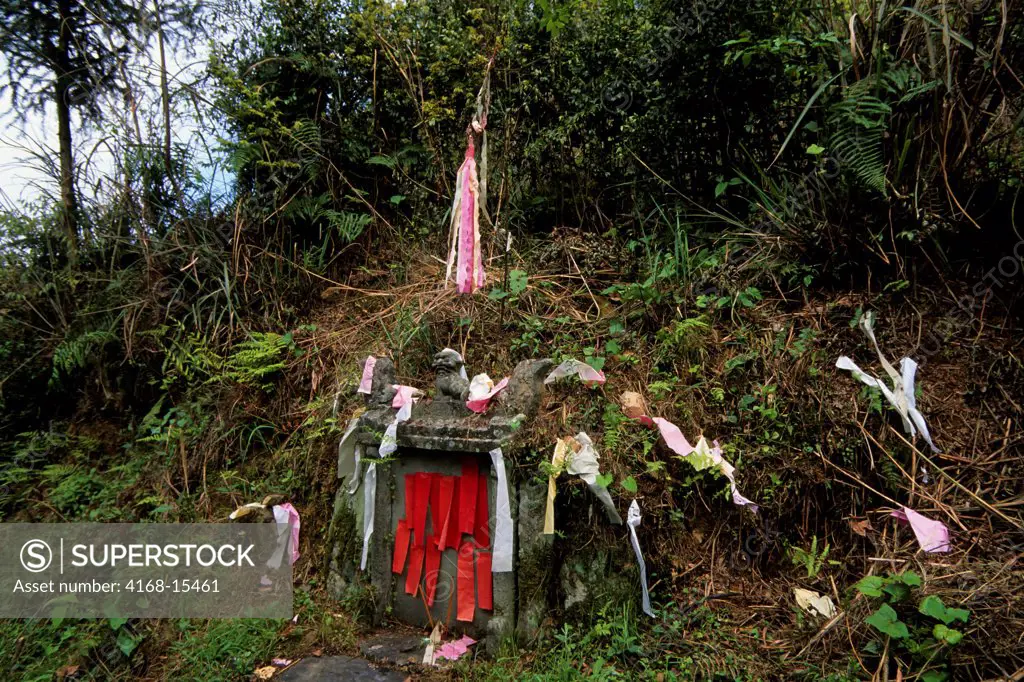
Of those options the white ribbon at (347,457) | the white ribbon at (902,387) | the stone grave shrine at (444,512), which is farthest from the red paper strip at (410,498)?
the white ribbon at (902,387)

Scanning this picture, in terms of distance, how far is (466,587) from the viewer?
9.32 feet

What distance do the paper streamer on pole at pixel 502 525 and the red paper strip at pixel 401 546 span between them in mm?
494

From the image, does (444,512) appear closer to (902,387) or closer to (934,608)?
(934,608)

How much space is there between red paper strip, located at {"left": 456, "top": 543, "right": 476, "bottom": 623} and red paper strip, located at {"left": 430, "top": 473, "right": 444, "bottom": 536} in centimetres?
17

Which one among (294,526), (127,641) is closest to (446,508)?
(294,526)

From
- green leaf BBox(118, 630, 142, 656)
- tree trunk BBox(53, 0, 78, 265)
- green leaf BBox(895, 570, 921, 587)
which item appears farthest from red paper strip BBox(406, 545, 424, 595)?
tree trunk BBox(53, 0, 78, 265)

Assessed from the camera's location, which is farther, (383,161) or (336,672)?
(383,161)

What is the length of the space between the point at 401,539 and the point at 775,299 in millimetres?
2480

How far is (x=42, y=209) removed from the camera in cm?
518

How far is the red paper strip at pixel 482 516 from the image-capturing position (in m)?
2.85

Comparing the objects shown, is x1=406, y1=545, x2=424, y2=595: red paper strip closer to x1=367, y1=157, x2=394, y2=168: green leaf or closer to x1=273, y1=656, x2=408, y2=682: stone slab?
x1=273, y1=656, x2=408, y2=682: stone slab

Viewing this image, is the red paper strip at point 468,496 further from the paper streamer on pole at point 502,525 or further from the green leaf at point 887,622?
the green leaf at point 887,622

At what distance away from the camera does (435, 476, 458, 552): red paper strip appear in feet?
9.45

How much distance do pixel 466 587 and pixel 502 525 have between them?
41 centimetres
